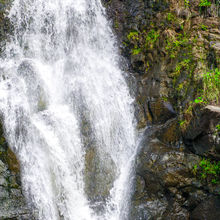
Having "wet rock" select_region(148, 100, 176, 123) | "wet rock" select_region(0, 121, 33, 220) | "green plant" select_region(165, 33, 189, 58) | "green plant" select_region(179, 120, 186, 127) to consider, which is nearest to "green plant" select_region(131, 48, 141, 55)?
"green plant" select_region(165, 33, 189, 58)

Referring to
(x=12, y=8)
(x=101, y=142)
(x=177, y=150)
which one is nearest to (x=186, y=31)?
(x=177, y=150)

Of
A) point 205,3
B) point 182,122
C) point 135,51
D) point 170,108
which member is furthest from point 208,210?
point 205,3

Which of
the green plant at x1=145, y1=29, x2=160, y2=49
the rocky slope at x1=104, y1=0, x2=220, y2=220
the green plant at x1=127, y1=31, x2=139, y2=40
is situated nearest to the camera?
the rocky slope at x1=104, y1=0, x2=220, y2=220

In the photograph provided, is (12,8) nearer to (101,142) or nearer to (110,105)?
(110,105)

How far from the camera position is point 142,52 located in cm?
659

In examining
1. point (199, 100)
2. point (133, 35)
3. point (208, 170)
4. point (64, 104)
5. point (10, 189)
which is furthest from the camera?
point (133, 35)

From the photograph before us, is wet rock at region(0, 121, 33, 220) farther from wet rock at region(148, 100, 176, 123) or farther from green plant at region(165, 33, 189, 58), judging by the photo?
green plant at region(165, 33, 189, 58)

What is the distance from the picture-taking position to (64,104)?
6047 mm

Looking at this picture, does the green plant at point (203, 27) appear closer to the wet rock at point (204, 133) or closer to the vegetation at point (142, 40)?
the vegetation at point (142, 40)

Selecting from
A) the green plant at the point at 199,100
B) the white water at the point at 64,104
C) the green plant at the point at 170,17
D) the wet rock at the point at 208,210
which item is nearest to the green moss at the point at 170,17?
the green plant at the point at 170,17

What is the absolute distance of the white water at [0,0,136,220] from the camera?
5133 millimetres

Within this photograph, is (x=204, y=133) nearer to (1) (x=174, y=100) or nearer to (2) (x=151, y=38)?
(1) (x=174, y=100)

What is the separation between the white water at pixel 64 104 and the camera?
5.13 meters

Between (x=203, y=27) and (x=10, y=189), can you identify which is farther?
(x=203, y=27)
